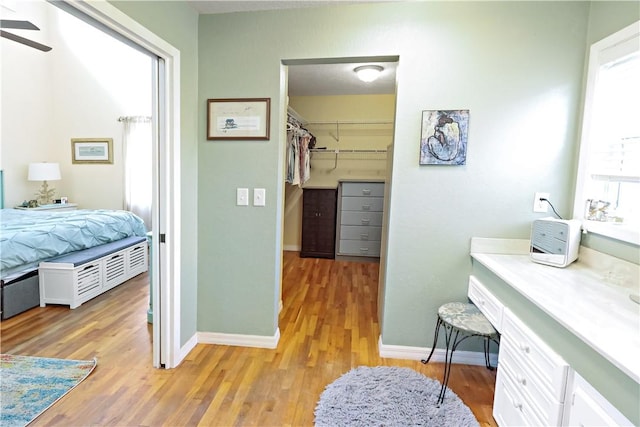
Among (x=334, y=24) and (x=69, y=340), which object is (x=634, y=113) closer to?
(x=334, y=24)

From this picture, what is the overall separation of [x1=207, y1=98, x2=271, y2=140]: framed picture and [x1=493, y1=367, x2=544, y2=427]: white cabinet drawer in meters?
1.97

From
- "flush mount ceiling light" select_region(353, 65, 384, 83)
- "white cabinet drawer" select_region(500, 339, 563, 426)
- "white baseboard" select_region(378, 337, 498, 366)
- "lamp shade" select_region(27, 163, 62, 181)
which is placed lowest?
"white baseboard" select_region(378, 337, 498, 366)

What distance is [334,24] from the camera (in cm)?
200

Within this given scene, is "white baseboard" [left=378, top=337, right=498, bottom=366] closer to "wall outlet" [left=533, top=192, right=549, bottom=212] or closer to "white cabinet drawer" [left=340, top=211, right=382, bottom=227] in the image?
"wall outlet" [left=533, top=192, right=549, bottom=212]

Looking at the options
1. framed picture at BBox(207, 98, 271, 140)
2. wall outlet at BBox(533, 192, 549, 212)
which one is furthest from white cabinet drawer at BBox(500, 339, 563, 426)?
framed picture at BBox(207, 98, 271, 140)

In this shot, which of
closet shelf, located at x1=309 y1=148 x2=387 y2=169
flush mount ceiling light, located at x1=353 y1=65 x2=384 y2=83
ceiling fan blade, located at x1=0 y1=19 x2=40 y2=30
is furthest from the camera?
closet shelf, located at x1=309 y1=148 x2=387 y2=169

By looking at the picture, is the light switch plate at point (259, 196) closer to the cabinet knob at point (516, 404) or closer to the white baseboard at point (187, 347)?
the white baseboard at point (187, 347)

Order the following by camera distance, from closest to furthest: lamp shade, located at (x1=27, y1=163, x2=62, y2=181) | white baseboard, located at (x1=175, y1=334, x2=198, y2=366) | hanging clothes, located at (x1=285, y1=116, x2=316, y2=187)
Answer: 1. white baseboard, located at (x1=175, y1=334, x2=198, y2=366)
2. hanging clothes, located at (x1=285, y1=116, x2=316, y2=187)
3. lamp shade, located at (x1=27, y1=163, x2=62, y2=181)

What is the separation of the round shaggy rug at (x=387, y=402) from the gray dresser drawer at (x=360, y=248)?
268 centimetres

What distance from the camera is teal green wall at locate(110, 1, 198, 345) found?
6.02 ft

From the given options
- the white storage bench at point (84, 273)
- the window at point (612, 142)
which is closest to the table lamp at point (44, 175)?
the white storage bench at point (84, 273)

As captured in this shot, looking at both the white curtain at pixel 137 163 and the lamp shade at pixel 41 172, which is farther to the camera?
the white curtain at pixel 137 163

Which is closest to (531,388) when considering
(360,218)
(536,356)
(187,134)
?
(536,356)

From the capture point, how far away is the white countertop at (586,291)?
0.94 meters
